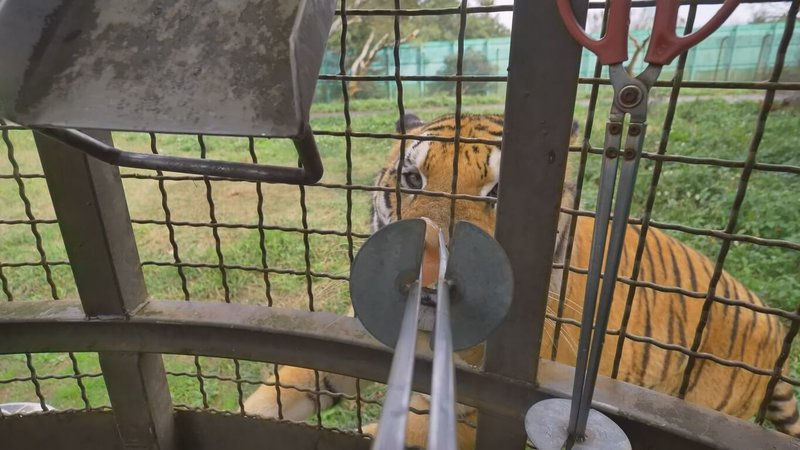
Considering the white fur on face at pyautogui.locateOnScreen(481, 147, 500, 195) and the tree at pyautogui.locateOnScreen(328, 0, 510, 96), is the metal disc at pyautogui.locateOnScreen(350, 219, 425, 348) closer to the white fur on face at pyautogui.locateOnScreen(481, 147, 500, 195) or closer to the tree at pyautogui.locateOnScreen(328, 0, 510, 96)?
the white fur on face at pyautogui.locateOnScreen(481, 147, 500, 195)

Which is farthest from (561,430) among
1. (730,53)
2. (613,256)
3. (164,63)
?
(730,53)

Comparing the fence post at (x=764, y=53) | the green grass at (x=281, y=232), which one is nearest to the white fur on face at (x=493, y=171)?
the green grass at (x=281, y=232)

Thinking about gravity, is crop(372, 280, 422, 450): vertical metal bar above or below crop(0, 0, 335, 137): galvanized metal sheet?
below

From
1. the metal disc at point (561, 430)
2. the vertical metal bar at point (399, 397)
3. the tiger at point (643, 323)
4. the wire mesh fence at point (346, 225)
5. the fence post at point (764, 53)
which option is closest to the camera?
the vertical metal bar at point (399, 397)

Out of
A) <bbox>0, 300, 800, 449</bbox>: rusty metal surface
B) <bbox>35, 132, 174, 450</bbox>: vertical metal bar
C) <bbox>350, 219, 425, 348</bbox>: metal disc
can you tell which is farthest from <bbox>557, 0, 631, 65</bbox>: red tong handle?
<bbox>35, 132, 174, 450</bbox>: vertical metal bar

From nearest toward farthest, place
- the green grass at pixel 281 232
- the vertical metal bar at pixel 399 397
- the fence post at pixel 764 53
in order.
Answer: the vertical metal bar at pixel 399 397 < the green grass at pixel 281 232 < the fence post at pixel 764 53

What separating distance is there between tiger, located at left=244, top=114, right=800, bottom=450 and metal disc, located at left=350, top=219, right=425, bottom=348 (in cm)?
97

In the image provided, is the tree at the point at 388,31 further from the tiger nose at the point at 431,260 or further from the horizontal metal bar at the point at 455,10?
the tiger nose at the point at 431,260

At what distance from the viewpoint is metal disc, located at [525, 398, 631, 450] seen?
0.77m

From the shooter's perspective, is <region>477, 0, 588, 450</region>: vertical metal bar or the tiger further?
the tiger

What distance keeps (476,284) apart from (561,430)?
0.30m

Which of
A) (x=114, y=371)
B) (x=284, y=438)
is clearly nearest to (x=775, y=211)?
(x=284, y=438)

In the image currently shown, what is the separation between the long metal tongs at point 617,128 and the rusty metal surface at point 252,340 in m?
0.35

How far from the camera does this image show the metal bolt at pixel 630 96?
0.64m
